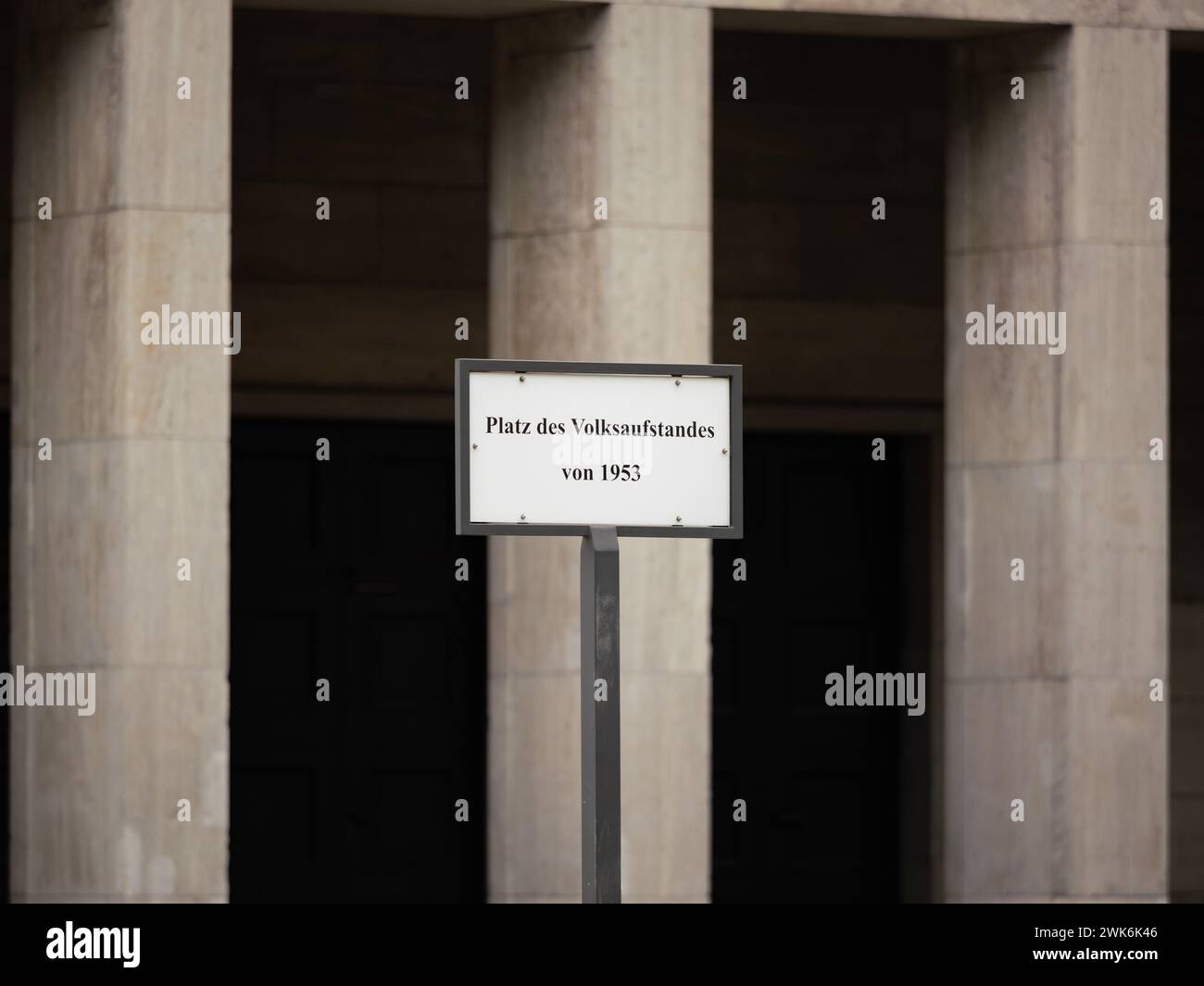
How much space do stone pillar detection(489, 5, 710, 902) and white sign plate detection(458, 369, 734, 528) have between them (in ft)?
15.3

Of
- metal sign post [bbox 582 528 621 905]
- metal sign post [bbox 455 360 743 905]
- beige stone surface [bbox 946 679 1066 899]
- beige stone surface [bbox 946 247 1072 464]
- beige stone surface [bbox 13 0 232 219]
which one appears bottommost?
beige stone surface [bbox 946 679 1066 899]

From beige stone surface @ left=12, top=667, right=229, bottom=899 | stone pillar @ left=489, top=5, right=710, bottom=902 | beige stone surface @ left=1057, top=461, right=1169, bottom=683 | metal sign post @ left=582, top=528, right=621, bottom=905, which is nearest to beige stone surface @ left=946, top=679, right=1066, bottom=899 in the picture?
beige stone surface @ left=1057, top=461, right=1169, bottom=683

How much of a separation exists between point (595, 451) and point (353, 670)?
8496 millimetres

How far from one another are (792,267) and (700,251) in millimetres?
3570

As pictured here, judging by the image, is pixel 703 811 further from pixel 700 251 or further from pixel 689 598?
pixel 700 251

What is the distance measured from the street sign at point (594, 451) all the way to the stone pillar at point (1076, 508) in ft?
18.9

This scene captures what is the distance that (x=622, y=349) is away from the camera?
43.6 feet

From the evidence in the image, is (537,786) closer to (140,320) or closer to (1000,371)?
(140,320)

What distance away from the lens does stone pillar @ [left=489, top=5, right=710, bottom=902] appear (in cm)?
1333

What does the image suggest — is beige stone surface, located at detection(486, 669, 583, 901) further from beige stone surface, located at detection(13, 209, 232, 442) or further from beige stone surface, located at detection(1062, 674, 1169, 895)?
beige stone surface, located at detection(1062, 674, 1169, 895)

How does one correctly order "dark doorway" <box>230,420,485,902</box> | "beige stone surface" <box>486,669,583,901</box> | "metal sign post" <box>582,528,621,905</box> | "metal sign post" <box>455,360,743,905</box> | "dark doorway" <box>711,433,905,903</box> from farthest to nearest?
"dark doorway" <box>711,433,905,903</box> < "dark doorway" <box>230,420,485,902</box> < "beige stone surface" <box>486,669,583,901</box> < "metal sign post" <box>455,360,743,905</box> < "metal sign post" <box>582,528,621,905</box>

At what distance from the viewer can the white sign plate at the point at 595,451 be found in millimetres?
8453

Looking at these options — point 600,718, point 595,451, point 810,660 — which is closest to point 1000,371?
point 810,660
